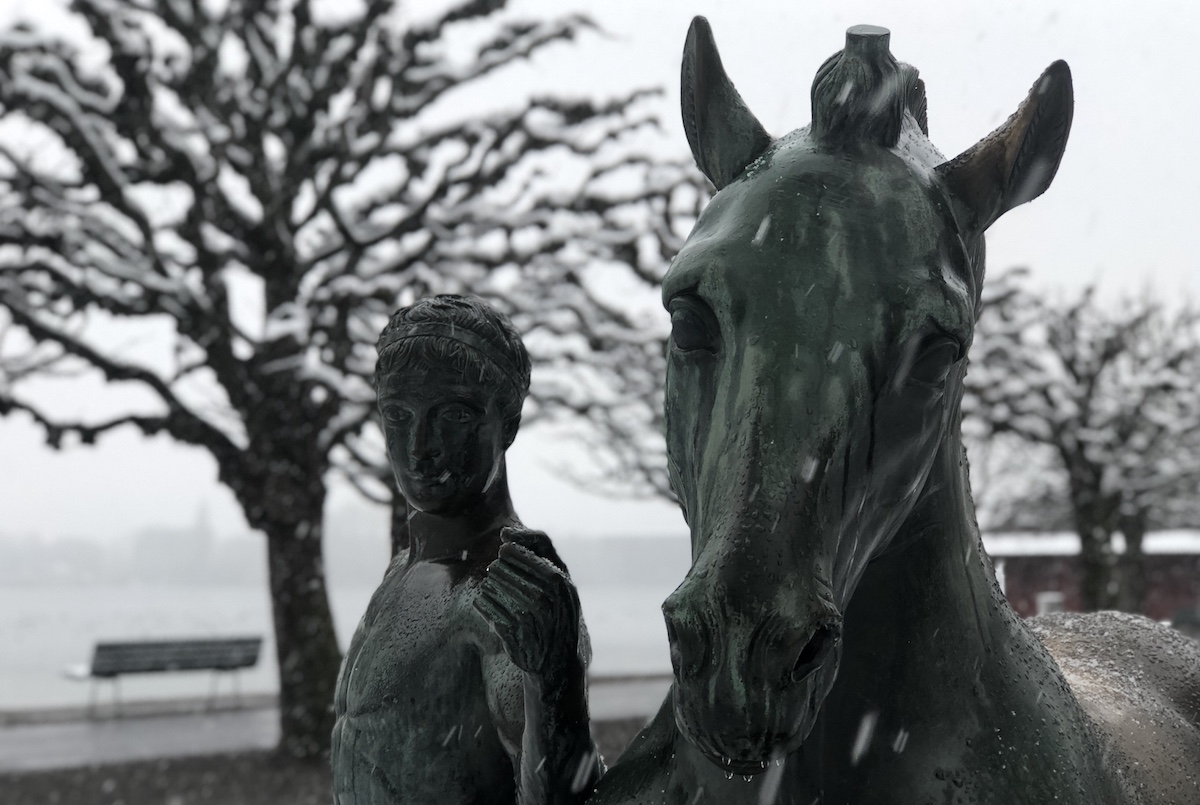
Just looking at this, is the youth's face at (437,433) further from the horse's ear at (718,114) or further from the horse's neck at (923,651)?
the horse's neck at (923,651)

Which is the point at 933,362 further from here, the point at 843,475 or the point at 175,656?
the point at 175,656

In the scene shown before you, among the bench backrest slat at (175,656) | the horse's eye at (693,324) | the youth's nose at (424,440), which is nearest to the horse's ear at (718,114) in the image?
the horse's eye at (693,324)

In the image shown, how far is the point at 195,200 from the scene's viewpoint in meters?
9.95

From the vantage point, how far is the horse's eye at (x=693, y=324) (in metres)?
1.22

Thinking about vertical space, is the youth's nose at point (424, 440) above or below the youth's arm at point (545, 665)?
above

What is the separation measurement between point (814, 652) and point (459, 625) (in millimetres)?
806

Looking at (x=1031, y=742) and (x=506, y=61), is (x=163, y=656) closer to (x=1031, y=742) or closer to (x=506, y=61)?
(x=506, y=61)

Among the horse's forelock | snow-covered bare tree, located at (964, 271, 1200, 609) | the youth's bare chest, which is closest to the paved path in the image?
snow-covered bare tree, located at (964, 271, 1200, 609)

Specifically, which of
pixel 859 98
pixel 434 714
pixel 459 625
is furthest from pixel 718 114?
pixel 434 714

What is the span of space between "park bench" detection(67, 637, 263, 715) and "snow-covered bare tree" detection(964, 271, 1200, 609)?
36.5 feet

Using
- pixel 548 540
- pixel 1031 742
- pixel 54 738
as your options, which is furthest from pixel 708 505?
pixel 54 738

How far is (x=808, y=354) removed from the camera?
3.69 ft

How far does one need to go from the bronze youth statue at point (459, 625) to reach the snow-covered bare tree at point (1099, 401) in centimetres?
1463

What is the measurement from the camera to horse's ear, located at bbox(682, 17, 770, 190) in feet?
4.49
